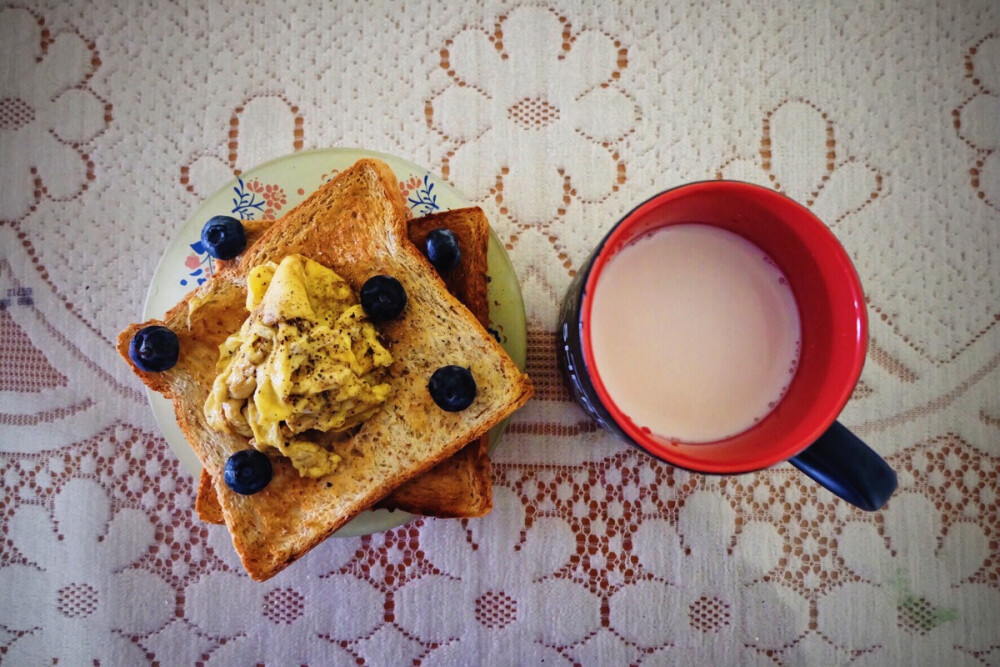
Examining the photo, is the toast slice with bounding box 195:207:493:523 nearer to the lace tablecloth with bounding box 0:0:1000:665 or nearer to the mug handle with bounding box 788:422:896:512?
the lace tablecloth with bounding box 0:0:1000:665

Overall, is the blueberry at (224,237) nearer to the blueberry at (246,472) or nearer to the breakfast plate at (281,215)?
the breakfast plate at (281,215)

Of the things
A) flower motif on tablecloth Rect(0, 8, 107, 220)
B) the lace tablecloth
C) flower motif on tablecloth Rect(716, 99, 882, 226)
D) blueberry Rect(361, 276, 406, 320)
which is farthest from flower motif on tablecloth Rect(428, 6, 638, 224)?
flower motif on tablecloth Rect(0, 8, 107, 220)

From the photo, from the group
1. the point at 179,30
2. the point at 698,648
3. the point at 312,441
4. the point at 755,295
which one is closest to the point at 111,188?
the point at 179,30

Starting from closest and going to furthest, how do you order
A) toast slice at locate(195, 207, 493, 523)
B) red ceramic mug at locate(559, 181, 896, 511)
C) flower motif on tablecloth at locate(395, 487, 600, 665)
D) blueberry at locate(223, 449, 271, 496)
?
red ceramic mug at locate(559, 181, 896, 511), blueberry at locate(223, 449, 271, 496), toast slice at locate(195, 207, 493, 523), flower motif on tablecloth at locate(395, 487, 600, 665)

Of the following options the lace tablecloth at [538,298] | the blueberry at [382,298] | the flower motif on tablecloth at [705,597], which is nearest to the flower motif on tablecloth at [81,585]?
the lace tablecloth at [538,298]

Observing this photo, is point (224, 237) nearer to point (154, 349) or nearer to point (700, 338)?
point (154, 349)

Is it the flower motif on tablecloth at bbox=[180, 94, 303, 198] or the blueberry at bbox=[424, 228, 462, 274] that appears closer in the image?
the blueberry at bbox=[424, 228, 462, 274]
